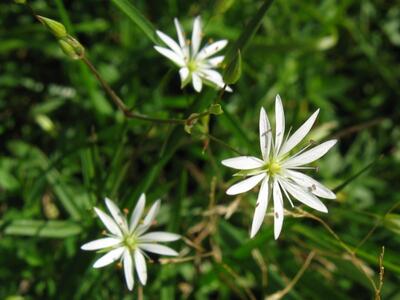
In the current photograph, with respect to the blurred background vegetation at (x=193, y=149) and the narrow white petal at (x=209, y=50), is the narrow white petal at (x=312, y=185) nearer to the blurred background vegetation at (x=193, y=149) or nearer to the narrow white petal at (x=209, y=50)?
the blurred background vegetation at (x=193, y=149)

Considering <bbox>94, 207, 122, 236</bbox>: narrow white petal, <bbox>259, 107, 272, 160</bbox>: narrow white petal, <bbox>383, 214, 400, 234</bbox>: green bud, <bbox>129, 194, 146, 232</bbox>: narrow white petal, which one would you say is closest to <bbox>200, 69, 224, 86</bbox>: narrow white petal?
<bbox>259, 107, 272, 160</bbox>: narrow white petal

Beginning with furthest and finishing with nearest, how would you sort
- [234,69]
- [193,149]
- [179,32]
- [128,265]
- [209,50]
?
[193,149] → [209,50] → [179,32] → [128,265] → [234,69]

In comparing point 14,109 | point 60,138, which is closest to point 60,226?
point 60,138

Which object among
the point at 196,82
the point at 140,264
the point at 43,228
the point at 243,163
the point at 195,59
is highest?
the point at 195,59

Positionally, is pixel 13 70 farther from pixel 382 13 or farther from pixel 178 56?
pixel 382 13

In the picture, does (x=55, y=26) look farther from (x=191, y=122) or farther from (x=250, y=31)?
(x=250, y=31)

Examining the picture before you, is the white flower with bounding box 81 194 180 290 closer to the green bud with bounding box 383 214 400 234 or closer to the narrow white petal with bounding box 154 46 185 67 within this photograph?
the narrow white petal with bounding box 154 46 185 67

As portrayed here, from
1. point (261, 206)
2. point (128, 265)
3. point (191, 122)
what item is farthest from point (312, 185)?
point (128, 265)
